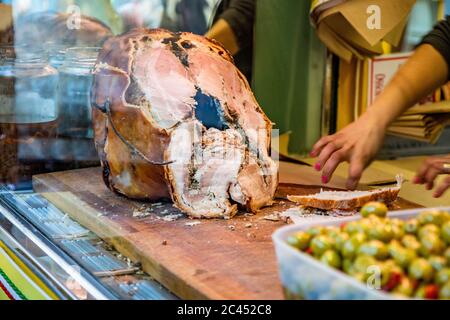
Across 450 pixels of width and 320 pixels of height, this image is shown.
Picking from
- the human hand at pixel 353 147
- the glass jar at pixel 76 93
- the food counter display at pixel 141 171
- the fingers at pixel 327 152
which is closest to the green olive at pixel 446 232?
the food counter display at pixel 141 171

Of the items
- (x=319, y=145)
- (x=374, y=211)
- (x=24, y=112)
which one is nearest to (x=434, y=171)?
(x=319, y=145)

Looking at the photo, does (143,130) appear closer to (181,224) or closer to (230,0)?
(181,224)

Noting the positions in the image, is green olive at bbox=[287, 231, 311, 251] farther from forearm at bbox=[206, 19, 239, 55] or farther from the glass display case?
forearm at bbox=[206, 19, 239, 55]

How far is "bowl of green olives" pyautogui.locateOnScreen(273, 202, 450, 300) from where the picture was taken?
1.24 meters

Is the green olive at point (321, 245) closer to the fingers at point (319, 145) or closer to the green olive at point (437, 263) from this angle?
the green olive at point (437, 263)

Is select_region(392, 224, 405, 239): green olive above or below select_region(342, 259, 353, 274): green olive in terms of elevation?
above

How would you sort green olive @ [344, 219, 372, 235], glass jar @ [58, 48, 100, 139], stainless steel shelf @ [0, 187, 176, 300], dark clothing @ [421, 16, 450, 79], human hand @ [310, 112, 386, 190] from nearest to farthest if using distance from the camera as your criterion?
1. green olive @ [344, 219, 372, 235]
2. stainless steel shelf @ [0, 187, 176, 300]
3. dark clothing @ [421, 16, 450, 79]
4. human hand @ [310, 112, 386, 190]
5. glass jar @ [58, 48, 100, 139]

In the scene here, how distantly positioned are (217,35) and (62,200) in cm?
63

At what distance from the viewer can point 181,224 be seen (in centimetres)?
196

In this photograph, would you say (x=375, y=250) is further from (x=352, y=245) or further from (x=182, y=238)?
(x=182, y=238)

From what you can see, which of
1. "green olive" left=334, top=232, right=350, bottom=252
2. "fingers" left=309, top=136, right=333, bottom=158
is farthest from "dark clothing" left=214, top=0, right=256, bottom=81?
"green olive" left=334, top=232, right=350, bottom=252

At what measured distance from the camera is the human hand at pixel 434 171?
185cm

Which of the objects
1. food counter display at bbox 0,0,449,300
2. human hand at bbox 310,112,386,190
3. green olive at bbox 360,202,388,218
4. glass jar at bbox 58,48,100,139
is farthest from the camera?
glass jar at bbox 58,48,100,139
